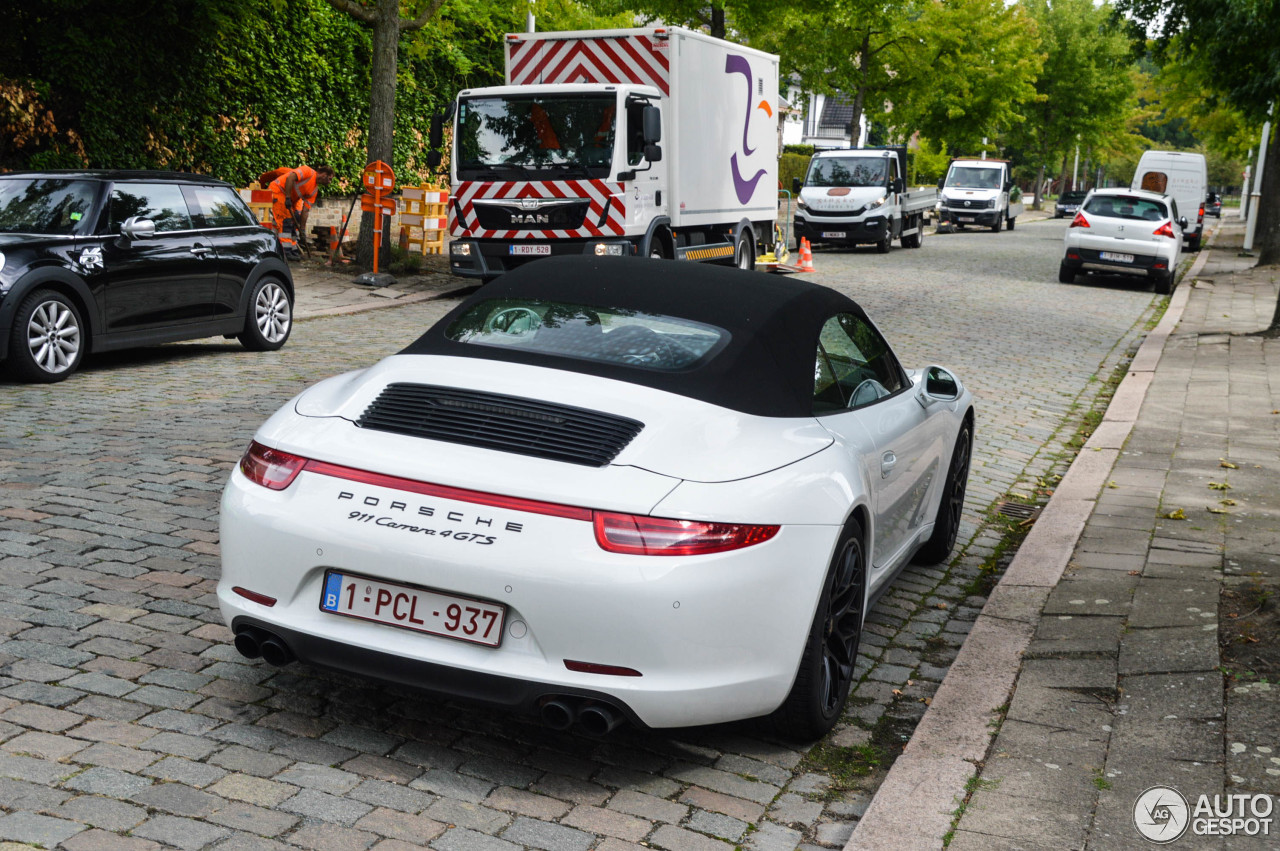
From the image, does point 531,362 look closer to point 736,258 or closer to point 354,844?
point 354,844

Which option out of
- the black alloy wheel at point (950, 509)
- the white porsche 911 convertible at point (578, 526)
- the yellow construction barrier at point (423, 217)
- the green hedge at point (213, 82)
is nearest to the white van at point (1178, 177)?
the green hedge at point (213, 82)

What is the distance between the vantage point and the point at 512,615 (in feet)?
11.2

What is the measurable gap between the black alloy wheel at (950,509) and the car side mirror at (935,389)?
52 cm

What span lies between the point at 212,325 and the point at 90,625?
7.31 metres

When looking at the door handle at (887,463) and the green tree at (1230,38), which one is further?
the green tree at (1230,38)

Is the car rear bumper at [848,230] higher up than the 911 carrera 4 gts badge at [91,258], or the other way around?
the 911 carrera 4 gts badge at [91,258]

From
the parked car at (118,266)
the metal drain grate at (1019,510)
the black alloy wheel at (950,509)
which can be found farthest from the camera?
the parked car at (118,266)

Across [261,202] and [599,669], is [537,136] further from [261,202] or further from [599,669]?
[599,669]

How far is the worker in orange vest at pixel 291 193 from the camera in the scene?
775 inches

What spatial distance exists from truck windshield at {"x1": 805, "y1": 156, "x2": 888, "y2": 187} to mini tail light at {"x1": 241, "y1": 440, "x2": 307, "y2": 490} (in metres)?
27.9

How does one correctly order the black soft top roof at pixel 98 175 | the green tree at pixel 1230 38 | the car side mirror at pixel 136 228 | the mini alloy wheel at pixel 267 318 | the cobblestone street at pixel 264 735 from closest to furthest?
1. the cobblestone street at pixel 264 735
2. the car side mirror at pixel 136 228
3. the black soft top roof at pixel 98 175
4. the mini alloy wheel at pixel 267 318
5. the green tree at pixel 1230 38

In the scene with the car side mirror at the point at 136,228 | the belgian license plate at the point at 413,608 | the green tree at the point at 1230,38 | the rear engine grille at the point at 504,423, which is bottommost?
the belgian license plate at the point at 413,608

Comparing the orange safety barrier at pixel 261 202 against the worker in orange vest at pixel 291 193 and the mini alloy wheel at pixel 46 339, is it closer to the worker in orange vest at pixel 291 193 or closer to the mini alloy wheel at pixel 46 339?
the worker in orange vest at pixel 291 193

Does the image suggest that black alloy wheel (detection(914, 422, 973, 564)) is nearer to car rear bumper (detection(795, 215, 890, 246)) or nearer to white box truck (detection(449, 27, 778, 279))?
white box truck (detection(449, 27, 778, 279))
